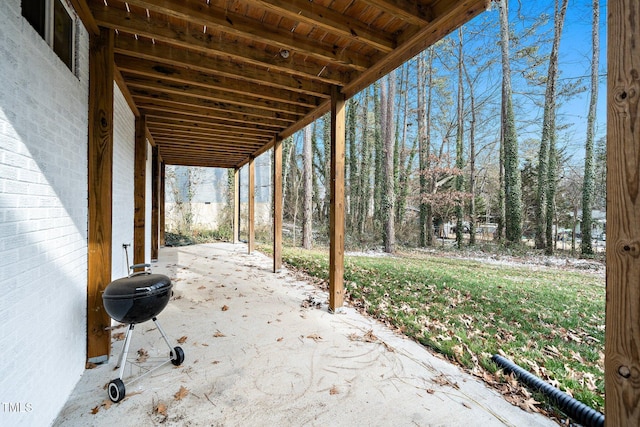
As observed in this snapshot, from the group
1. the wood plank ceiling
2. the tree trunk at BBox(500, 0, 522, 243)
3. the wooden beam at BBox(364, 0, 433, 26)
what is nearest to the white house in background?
the wood plank ceiling

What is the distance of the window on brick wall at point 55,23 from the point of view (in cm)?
140

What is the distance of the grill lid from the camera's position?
1.75m

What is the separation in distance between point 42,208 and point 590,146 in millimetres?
12739

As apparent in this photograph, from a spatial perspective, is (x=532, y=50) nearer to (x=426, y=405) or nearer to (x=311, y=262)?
(x=311, y=262)

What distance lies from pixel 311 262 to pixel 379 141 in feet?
26.5

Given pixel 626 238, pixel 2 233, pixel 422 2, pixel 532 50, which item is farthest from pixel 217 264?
pixel 532 50

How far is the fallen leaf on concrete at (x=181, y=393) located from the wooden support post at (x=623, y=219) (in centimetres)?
218

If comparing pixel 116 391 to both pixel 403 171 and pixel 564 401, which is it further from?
pixel 403 171

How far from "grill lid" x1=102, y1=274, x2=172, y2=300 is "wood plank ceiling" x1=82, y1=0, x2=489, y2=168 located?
1939 mm

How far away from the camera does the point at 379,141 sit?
12398mm

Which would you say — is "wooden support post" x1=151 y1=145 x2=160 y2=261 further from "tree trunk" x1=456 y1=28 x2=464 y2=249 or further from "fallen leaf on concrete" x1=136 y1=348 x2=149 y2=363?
"tree trunk" x1=456 y1=28 x2=464 y2=249

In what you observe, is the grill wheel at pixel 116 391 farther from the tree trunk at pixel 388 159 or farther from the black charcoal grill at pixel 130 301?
the tree trunk at pixel 388 159

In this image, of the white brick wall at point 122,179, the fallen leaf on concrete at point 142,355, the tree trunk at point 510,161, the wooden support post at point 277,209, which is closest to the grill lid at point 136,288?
the fallen leaf on concrete at point 142,355

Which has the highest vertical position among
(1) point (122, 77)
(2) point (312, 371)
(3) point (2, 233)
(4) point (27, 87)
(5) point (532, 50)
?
(5) point (532, 50)
